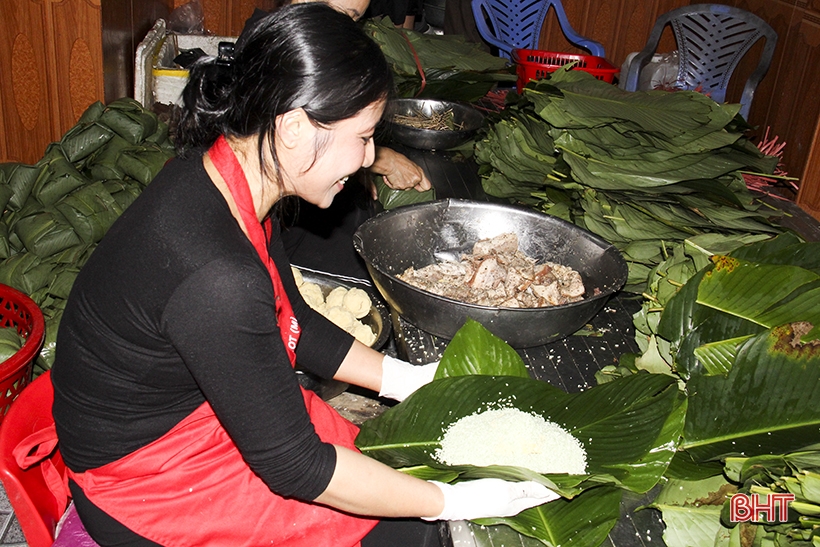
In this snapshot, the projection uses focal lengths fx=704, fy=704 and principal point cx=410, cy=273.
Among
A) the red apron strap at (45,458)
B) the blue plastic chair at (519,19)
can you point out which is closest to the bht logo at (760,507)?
the red apron strap at (45,458)

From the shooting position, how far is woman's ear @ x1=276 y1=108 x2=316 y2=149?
3.43 ft

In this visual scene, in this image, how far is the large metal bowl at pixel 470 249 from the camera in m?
1.36

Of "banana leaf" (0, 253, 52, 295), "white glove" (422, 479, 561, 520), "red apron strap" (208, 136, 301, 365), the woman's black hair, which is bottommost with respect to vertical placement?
"banana leaf" (0, 253, 52, 295)

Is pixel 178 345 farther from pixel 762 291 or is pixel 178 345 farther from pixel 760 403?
pixel 762 291

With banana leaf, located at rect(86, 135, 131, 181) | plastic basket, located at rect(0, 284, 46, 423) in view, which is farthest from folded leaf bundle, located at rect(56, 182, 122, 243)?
plastic basket, located at rect(0, 284, 46, 423)

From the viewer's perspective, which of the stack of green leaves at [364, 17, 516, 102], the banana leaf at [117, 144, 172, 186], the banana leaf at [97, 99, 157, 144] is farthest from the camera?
the stack of green leaves at [364, 17, 516, 102]

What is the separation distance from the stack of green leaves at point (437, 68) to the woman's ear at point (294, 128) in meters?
1.67

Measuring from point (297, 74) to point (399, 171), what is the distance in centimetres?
117

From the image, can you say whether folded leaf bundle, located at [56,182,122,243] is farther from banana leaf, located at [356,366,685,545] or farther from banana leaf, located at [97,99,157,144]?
banana leaf, located at [356,366,685,545]

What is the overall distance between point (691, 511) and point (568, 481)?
0.63ft

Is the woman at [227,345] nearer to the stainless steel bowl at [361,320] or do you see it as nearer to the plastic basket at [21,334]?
the stainless steel bowl at [361,320]

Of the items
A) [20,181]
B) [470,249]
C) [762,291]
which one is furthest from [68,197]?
[762,291]

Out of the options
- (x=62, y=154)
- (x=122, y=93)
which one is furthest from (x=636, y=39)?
(x=62, y=154)

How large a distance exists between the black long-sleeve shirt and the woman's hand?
1.11m
